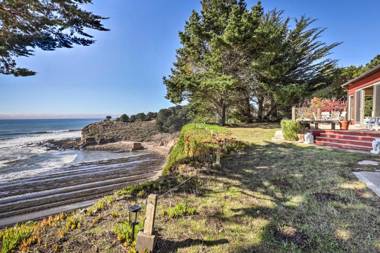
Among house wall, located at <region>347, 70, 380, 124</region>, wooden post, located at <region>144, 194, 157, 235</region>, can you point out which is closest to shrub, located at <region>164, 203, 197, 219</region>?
wooden post, located at <region>144, 194, 157, 235</region>

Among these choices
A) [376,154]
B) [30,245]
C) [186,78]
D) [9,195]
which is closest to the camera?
[30,245]

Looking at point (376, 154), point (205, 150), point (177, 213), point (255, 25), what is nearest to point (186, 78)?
point (255, 25)

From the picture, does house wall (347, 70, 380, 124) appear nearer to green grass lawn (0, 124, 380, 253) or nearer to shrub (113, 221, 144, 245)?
green grass lawn (0, 124, 380, 253)

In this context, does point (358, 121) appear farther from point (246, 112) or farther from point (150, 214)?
point (150, 214)

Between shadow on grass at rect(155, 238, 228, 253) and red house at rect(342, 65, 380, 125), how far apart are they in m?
10.1

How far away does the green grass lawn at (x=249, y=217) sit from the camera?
2.86 m

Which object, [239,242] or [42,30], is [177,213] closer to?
[239,242]

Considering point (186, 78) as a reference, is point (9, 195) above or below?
below

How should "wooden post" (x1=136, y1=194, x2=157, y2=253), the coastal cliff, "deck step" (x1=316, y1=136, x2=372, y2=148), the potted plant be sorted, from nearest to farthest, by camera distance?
"wooden post" (x1=136, y1=194, x2=157, y2=253) → "deck step" (x1=316, y1=136, x2=372, y2=148) → the potted plant → the coastal cliff

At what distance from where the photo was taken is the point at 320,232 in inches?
117

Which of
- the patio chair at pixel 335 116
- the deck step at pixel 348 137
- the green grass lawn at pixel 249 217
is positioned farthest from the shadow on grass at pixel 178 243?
the patio chair at pixel 335 116

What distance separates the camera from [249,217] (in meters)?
3.51

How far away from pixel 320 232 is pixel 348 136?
6233mm

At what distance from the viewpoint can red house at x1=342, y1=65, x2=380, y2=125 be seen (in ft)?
31.6
